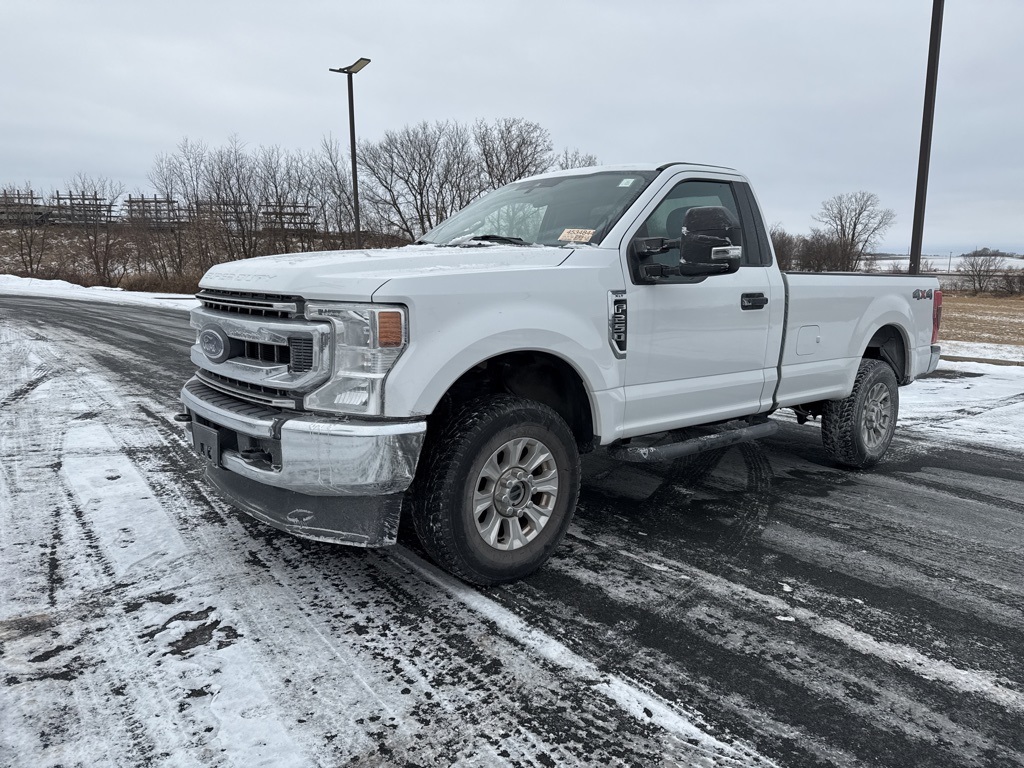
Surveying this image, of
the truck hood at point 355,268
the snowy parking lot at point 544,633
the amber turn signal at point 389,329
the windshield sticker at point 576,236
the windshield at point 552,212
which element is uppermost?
the windshield at point 552,212

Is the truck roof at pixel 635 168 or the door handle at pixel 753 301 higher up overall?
the truck roof at pixel 635 168

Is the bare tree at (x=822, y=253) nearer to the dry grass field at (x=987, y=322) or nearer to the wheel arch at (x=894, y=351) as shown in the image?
the dry grass field at (x=987, y=322)

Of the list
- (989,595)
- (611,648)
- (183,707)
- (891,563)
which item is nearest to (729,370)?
(891,563)

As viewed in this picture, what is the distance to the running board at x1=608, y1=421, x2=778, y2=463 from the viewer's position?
3.79 meters

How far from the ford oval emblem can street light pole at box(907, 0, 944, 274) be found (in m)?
12.7

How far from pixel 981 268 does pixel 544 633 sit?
183 feet

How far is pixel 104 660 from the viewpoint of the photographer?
2.59 meters

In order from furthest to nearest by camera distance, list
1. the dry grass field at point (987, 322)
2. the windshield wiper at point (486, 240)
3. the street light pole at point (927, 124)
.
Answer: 1. the dry grass field at point (987, 322)
2. the street light pole at point (927, 124)
3. the windshield wiper at point (486, 240)

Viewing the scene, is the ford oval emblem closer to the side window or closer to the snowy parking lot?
the snowy parking lot

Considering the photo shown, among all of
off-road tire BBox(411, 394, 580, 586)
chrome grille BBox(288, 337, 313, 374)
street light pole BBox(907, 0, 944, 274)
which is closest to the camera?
chrome grille BBox(288, 337, 313, 374)

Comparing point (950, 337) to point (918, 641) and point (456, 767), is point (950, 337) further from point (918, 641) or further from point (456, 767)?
point (456, 767)

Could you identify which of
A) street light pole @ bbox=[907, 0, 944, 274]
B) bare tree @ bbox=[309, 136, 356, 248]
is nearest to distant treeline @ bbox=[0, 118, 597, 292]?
bare tree @ bbox=[309, 136, 356, 248]

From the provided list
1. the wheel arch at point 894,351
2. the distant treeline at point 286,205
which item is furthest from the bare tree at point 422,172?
the wheel arch at point 894,351

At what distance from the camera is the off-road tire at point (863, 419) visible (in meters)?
5.28
